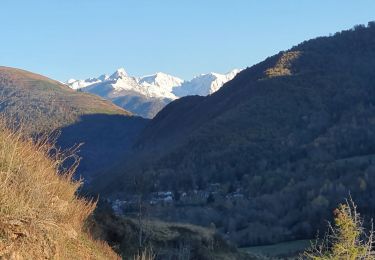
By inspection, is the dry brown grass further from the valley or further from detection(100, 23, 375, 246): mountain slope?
detection(100, 23, 375, 246): mountain slope

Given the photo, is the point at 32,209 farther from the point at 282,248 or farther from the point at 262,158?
the point at 262,158

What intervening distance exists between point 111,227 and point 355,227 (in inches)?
324

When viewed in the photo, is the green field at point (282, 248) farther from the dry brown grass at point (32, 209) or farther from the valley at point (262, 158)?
the dry brown grass at point (32, 209)

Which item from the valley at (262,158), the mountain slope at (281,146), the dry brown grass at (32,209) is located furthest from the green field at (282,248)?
the dry brown grass at (32,209)

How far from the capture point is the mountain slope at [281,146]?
2402 inches

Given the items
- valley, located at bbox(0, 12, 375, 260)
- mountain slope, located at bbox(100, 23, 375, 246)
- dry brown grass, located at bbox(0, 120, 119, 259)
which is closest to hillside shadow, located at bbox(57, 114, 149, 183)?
valley, located at bbox(0, 12, 375, 260)

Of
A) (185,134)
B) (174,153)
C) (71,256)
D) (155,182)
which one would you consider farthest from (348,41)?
(71,256)

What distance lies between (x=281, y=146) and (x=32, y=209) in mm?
75186

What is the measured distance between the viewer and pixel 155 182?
75188 millimetres

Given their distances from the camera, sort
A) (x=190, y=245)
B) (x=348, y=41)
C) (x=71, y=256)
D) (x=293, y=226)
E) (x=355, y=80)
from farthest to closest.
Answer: (x=348, y=41), (x=355, y=80), (x=293, y=226), (x=190, y=245), (x=71, y=256)

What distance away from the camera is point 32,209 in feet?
19.8

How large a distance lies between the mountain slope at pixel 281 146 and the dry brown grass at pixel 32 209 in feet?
150

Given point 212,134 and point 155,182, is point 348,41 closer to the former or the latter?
point 212,134

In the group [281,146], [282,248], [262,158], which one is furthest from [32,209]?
[281,146]
